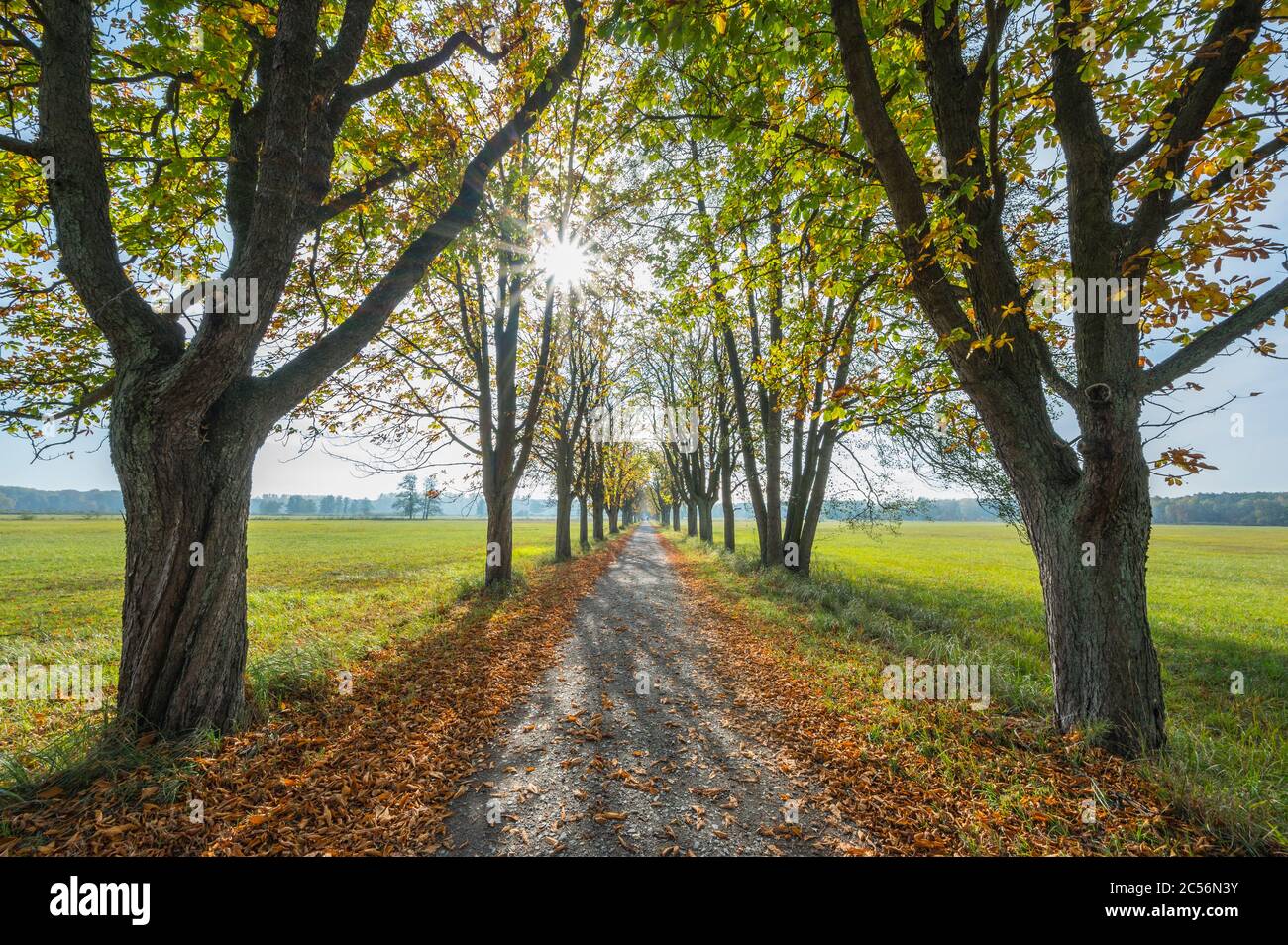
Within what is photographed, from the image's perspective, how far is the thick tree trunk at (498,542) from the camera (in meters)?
11.4

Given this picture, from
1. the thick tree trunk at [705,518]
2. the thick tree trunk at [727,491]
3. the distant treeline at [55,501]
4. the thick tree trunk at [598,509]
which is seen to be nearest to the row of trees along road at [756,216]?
the thick tree trunk at [727,491]

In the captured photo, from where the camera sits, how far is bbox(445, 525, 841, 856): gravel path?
127 inches

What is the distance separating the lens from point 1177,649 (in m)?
9.38

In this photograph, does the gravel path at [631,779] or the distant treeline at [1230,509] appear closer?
the gravel path at [631,779]

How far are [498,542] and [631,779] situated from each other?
27.8ft

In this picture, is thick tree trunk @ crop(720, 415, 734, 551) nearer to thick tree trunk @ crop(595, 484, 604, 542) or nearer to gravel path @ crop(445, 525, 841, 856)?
thick tree trunk @ crop(595, 484, 604, 542)

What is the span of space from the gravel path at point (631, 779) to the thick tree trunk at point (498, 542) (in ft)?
17.7

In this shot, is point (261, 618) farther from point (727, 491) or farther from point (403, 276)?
point (727, 491)

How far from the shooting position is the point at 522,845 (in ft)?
10.2

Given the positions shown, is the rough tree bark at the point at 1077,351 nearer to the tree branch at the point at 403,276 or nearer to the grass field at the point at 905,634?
the grass field at the point at 905,634

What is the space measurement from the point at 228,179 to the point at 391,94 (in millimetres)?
3753

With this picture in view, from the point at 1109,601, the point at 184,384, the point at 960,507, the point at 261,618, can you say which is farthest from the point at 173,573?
the point at 960,507

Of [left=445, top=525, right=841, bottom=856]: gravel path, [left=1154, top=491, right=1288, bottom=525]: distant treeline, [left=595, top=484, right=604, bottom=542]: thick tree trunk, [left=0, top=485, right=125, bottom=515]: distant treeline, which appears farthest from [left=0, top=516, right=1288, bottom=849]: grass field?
[left=0, top=485, right=125, bottom=515]: distant treeline
